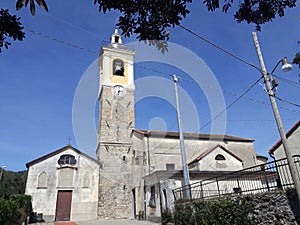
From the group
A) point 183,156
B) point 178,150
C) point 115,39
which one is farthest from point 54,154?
point 115,39

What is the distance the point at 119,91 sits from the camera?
2662 cm

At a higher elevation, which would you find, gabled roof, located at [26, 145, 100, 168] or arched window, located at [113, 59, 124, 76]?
arched window, located at [113, 59, 124, 76]

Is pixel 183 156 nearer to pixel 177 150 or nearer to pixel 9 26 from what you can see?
pixel 177 150

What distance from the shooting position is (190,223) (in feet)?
31.6

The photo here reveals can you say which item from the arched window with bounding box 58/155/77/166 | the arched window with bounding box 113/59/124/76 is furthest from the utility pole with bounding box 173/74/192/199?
the arched window with bounding box 58/155/77/166

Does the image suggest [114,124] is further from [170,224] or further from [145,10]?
[145,10]

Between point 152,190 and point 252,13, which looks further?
point 152,190

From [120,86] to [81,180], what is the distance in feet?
38.9

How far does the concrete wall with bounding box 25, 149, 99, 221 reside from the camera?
19.4 meters

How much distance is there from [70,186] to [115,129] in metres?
7.61

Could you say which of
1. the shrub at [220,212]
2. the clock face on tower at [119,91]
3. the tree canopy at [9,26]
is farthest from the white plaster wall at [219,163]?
the tree canopy at [9,26]

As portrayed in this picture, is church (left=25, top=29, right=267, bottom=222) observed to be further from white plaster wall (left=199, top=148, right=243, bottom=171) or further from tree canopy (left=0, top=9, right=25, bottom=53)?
tree canopy (left=0, top=9, right=25, bottom=53)

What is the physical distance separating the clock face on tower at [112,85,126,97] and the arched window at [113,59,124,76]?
6.02 ft

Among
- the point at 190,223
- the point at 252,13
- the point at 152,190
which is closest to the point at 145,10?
the point at 252,13
